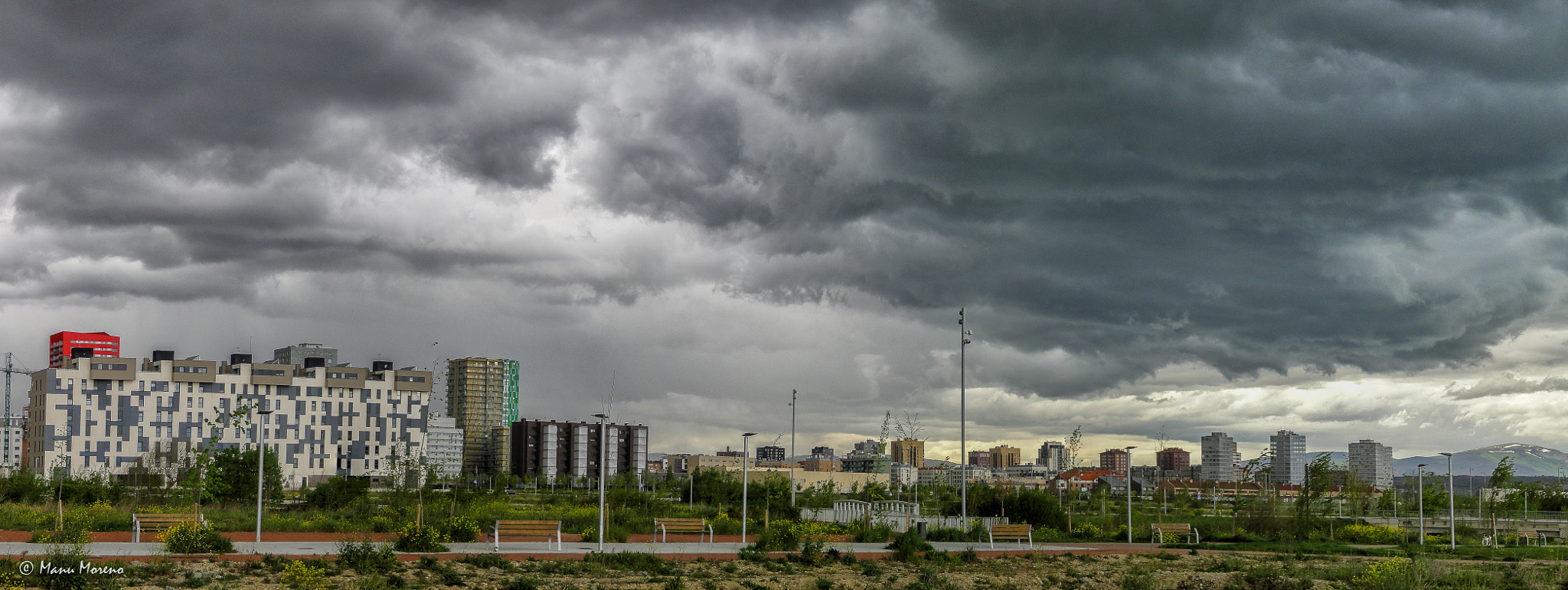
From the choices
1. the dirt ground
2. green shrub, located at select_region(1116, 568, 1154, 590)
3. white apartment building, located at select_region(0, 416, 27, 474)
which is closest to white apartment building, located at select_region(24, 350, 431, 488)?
white apartment building, located at select_region(0, 416, 27, 474)

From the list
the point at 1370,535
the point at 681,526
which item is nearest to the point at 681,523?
the point at 681,526

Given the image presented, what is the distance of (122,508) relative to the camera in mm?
36781

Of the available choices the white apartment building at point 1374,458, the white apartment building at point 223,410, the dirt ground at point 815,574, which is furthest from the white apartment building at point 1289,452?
the dirt ground at point 815,574

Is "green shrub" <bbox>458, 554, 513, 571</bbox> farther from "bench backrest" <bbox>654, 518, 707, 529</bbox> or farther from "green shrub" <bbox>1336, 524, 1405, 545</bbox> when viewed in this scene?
"green shrub" <bbox>1336, 524, 1405, 545</bbox>

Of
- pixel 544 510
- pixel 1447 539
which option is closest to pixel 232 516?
pixel 544 510

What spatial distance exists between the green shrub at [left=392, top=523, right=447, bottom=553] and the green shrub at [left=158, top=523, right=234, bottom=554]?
3.85 meters

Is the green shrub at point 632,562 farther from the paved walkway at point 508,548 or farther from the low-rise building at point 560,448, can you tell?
the low-rise building at point 560,448

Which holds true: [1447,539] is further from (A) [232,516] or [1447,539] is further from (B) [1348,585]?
(A) [232,516]

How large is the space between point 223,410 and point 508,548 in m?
116

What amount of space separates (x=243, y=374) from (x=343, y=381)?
1138 centimetres

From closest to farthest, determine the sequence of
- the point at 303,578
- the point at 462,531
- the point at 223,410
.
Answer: the point at 303,578
the point at 462,531
the point at 223,410

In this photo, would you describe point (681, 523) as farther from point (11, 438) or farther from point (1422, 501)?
point (11, 438)

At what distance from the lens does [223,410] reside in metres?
128

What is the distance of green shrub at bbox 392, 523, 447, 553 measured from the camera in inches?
1063
